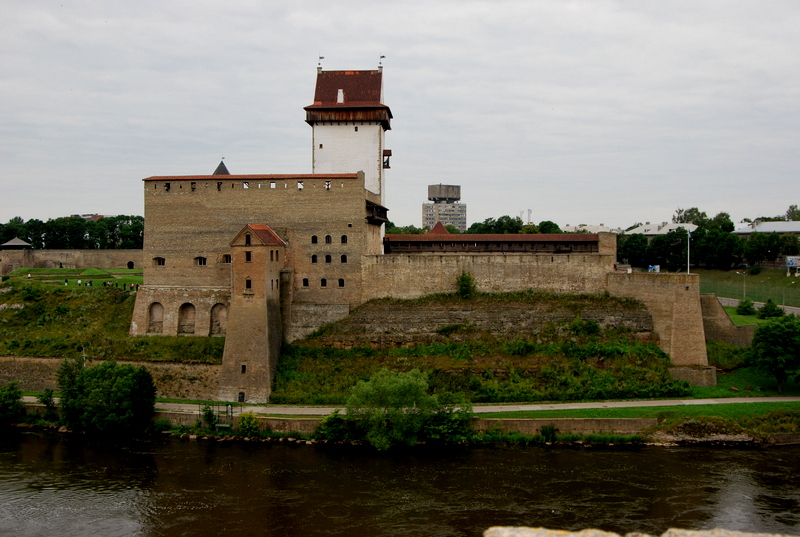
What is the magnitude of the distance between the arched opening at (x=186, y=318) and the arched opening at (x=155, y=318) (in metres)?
0.91

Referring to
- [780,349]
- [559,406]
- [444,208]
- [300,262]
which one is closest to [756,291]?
[780,349]

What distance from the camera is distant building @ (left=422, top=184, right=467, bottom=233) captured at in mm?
147875

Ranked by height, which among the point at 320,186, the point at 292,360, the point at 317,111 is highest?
the point at 317,111

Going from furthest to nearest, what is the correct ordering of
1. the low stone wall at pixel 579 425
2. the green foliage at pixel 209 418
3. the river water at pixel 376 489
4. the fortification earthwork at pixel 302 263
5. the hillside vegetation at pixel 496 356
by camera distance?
the fortification earthwork at pixel 302 263
the hillside vegetation at pixel 496 356
the green foliage at pixel 209 418
the low stone wall at pixel 579 425
the river water at pixel 376 489

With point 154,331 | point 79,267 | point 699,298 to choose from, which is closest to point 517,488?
point 699,298

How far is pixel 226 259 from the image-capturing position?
30594 mm

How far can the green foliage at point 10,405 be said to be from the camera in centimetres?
2653

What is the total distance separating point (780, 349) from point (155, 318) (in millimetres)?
27356

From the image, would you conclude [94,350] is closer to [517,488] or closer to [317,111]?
[317,111]

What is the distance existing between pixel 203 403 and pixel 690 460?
61.3 feet

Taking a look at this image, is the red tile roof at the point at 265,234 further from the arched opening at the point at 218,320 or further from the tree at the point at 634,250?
the tree at the point at 634,250

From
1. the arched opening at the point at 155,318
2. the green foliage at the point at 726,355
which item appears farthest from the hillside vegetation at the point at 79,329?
the green foliage at the point at 726,355

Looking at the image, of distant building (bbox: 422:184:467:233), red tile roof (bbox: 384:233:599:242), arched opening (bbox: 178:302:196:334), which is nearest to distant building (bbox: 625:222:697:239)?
red tile roof (bbox: 384:233:599:242)

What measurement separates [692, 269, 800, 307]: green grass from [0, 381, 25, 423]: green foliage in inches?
1574
